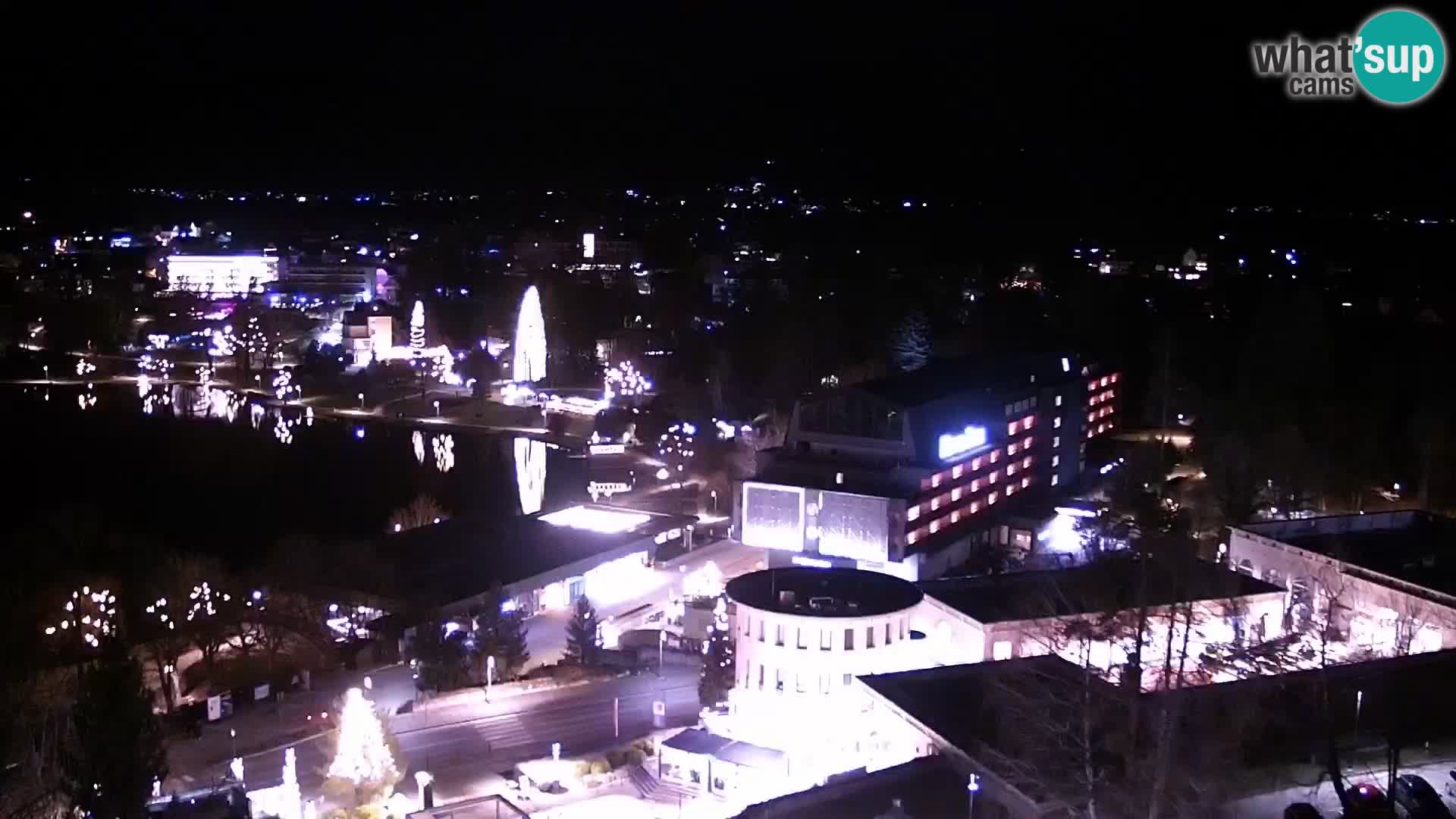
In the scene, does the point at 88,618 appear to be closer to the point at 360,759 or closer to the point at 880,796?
the point at 360,759

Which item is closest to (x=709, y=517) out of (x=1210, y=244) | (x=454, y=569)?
(x=454, y=569)

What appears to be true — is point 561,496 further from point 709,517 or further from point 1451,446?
point 1451,446

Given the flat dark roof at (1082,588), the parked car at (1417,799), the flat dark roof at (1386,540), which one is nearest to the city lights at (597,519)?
the flat dark roof at (1082,588)

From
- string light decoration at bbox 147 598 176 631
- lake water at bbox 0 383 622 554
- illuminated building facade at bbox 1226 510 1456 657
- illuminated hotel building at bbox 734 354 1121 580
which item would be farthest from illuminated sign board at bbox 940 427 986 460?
string light decoration at bbox 147 598 176 631

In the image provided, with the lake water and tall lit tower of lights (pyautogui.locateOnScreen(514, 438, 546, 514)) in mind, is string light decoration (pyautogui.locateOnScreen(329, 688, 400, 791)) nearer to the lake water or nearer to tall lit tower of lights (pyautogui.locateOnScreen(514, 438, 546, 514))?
the lake water

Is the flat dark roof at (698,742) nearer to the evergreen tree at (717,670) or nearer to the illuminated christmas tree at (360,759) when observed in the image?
the evergreen tree at (717,670)

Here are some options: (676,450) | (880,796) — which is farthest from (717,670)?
(676,450)
